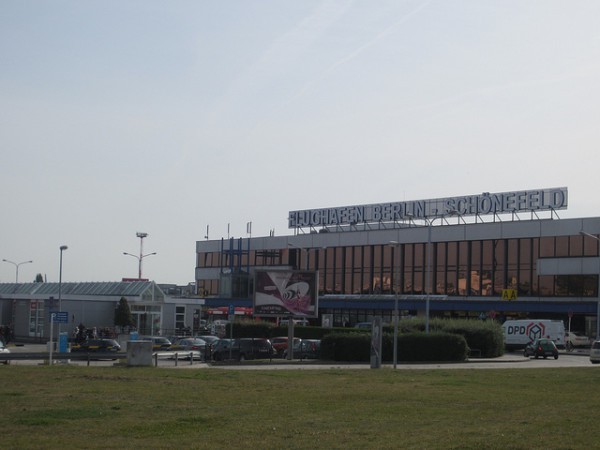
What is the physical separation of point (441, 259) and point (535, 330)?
22.4 m

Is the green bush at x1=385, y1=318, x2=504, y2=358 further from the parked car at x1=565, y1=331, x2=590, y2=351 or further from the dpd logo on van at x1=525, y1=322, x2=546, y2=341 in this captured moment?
the parked car at x1=565, y1=331, x2=590, y2=351

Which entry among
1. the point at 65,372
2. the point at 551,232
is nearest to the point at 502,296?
the point at 551,232

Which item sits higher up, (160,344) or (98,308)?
(98,308)

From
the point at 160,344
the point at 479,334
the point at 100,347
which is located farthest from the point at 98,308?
the point at 479,334

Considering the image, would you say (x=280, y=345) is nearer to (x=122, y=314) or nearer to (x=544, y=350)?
(x=544, y=350)

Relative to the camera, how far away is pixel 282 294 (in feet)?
164

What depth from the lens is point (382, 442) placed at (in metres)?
15.1

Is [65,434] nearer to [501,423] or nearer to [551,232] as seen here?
[501,423]

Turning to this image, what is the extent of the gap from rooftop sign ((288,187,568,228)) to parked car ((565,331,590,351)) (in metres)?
12.1

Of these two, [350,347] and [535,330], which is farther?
[535,330]

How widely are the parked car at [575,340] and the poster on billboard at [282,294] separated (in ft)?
86.6

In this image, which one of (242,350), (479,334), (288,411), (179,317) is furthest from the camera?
(179,317)

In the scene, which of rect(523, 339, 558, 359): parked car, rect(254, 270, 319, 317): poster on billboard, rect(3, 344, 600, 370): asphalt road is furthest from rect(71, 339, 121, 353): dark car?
rect(523, 339, 558, 359): parked car

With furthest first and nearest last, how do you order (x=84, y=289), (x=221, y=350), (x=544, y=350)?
(x=84, y=289) → (x=544, y=350) → (x=221, y=350)
